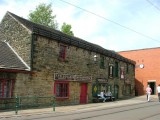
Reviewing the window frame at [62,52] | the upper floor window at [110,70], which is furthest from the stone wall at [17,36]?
the upper floor window at [110,70]

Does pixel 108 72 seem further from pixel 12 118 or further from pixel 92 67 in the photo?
pixel 12 118

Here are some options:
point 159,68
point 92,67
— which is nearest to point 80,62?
point 92,67

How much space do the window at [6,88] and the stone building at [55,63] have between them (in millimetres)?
274

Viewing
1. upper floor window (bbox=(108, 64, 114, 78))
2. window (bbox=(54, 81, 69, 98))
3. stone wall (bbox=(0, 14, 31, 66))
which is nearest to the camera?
stone wall (bbox=(0, 14, 31, 66))

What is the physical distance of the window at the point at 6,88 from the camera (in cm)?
1922

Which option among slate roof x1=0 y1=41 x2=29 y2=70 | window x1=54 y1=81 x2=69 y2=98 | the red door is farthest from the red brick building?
slate roof x1=0 y1=41 x2=29 y2=70

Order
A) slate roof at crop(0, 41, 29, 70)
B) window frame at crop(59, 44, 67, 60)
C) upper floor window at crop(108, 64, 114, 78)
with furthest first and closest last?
upper floor window at crop(108, 64, 114, 78) → window frame at crop(59, 44, 67, 60) → slate roof at crop(0, 41, 29, 70)

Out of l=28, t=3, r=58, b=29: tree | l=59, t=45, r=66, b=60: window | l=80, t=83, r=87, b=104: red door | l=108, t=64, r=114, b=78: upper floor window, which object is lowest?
l=80, t=83, r=87, b=104: red door

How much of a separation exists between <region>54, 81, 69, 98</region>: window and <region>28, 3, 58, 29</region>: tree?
2727cm

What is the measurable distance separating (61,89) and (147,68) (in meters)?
23.8

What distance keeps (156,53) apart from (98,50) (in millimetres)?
17693

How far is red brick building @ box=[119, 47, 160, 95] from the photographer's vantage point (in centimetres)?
4359

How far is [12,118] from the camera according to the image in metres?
14.7

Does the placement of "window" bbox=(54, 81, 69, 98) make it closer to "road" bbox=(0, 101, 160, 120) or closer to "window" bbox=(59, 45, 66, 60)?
"window" bbox=(59, 45, 66, 60)
